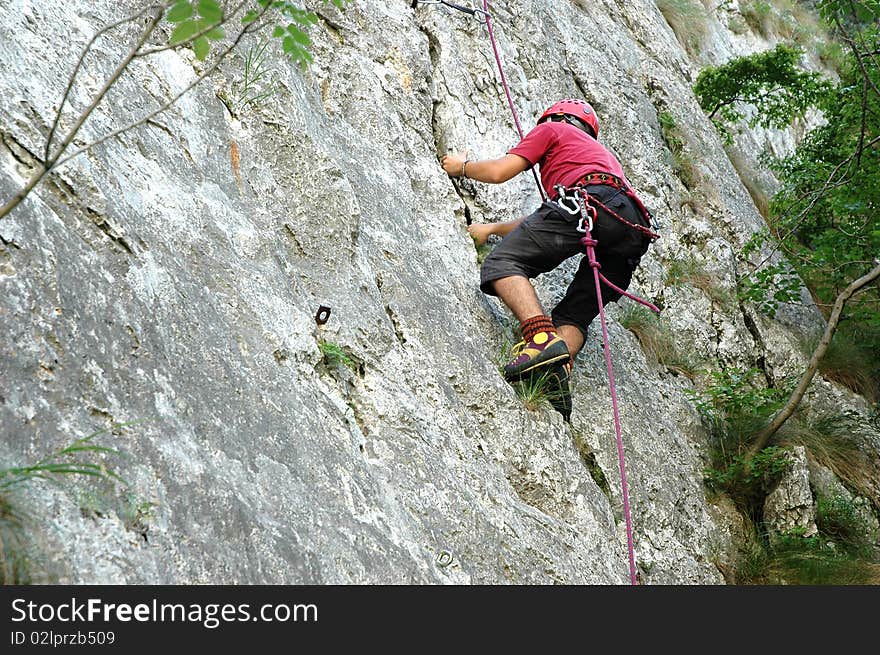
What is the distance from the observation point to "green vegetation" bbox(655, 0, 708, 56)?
12156 mm

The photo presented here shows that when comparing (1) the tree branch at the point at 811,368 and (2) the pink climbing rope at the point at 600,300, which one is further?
(1) the tree branch at the point at 811,368

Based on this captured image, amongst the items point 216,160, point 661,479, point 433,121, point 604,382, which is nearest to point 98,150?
point 216,160

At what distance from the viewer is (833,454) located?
649cm

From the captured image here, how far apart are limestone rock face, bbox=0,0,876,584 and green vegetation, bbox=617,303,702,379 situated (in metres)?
0.12

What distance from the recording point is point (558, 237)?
5.12 metres

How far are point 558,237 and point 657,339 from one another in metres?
1.78

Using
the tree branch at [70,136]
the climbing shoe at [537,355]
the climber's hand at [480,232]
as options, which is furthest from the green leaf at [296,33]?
the climber's hand at [480,232]

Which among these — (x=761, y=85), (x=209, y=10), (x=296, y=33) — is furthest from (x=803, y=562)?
(x=761, y=85)

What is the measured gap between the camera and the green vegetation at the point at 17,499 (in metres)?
2.18

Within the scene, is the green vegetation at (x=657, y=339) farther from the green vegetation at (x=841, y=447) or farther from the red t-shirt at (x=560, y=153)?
the red t-shirt at (x=560, y=153)

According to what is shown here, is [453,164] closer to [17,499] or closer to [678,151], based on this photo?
[17,499]

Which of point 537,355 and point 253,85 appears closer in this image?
point 253,85

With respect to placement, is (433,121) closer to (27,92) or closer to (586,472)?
(586,472)

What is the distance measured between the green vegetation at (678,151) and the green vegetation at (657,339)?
2174mm
